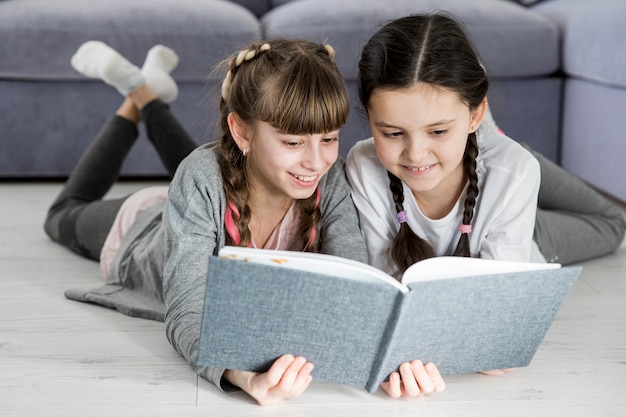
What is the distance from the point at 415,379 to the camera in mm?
1246

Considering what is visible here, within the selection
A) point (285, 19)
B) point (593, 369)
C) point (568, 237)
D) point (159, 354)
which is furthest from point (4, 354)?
point (285, 19)

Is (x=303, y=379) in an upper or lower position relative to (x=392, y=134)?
lower

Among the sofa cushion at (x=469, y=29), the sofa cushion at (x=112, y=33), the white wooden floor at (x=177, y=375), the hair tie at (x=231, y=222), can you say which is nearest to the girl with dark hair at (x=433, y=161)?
the white wooden floor at (x=177, y=375)

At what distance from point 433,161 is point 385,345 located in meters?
0.37

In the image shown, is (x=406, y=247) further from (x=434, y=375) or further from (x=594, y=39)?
(x=594, y=39)

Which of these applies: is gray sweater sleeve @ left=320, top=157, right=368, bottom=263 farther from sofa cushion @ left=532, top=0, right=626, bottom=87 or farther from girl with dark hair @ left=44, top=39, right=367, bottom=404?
sofa cushion @ left=532, top=0, right=626, bottom=87

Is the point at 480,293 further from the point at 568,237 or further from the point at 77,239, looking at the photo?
the point at 77,239

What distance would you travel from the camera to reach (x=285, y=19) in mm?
2623

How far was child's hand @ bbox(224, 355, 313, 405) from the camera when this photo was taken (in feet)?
3.87

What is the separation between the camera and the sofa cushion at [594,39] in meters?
2.24

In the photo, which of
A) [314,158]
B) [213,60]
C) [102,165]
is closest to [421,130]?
[314,158]

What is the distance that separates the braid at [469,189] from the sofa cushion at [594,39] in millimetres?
913

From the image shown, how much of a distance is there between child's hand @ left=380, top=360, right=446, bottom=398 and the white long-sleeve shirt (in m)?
0.31

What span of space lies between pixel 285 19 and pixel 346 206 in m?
1.23
